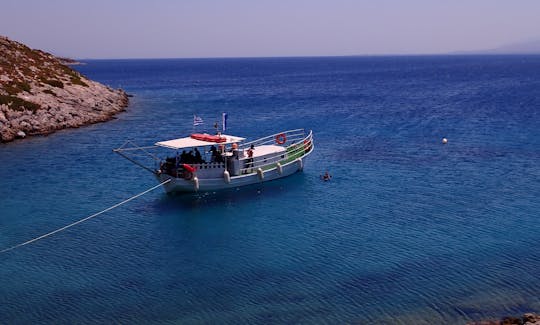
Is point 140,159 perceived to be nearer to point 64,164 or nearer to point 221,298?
point 64,164

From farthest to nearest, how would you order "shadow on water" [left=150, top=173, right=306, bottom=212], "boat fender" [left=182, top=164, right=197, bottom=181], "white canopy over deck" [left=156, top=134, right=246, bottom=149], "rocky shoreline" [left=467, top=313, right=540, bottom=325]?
"boat fender" [left=182, top=164, right=197, bottom=181] < "white canopy over deck" [left=156, top=134, right=246, bottom=149] < "shadow on water" [left=150, top=173, right=306, bottom=212] < "rocky shoreline" [left=467, top=313, right=540, bottom=325]

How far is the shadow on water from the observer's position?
46938mm

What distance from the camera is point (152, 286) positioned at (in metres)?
31.3

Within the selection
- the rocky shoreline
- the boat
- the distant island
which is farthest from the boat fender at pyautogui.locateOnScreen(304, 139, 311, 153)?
the distant island

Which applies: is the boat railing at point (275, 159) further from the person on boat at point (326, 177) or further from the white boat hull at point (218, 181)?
the person on boat at point (326, 177)

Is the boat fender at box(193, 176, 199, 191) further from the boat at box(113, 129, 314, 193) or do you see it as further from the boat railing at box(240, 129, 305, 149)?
the boat railing at box(240, 129, 305, 149)

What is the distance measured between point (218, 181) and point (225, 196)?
1.56 meters

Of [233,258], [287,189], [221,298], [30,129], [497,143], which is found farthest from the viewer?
[30,129]

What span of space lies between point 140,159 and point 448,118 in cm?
5331

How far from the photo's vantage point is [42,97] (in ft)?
287

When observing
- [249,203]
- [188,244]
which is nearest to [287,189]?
[249,203]

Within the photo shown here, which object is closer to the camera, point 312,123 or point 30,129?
point 30,129

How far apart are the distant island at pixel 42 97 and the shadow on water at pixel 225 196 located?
36.3 meters

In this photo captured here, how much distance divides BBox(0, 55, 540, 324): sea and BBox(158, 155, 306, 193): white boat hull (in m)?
0.66
